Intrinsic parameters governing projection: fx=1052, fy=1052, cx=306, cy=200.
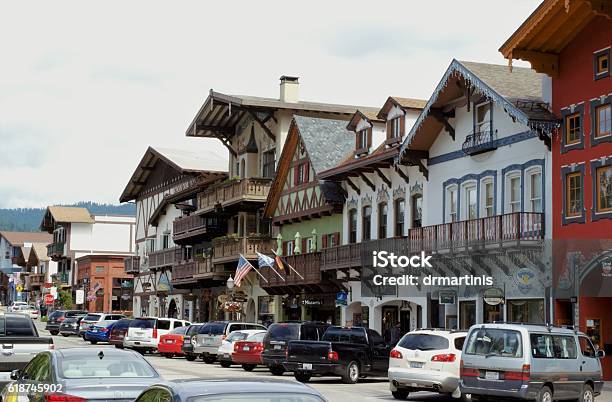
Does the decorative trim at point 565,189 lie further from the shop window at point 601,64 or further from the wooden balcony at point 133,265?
the wooden balcony at point 133,265

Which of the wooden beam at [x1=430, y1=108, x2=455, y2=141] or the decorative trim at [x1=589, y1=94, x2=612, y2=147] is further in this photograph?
the wooden beam at [x1=430, y1=108, x2=455, y2=141]

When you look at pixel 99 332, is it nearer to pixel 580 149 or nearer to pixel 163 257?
pixel 163 257

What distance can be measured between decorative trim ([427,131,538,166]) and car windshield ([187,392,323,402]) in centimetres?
2529

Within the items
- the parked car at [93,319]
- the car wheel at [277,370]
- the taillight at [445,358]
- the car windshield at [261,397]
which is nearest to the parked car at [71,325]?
the parked car at [93,319]

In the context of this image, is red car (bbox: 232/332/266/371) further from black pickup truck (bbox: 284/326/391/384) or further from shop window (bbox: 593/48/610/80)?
shop window (bbox: 593/48/610/80)

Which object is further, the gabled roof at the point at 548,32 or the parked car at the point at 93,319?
the parked car at the point at 93,319

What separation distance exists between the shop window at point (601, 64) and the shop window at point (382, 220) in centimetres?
1368

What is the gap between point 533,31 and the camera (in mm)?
31125

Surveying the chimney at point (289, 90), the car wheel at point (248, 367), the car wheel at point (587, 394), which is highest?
the chimney at point (289, 90)

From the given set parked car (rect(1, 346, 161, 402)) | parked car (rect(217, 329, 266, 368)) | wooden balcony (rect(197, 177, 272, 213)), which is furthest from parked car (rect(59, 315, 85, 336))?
parked car (rect(1, 346, 161, 402))

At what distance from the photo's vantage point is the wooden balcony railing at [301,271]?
149 feet

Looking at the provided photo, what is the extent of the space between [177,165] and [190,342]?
29865 mm

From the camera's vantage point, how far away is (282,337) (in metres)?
31.4

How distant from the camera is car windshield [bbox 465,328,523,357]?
20.9 m
